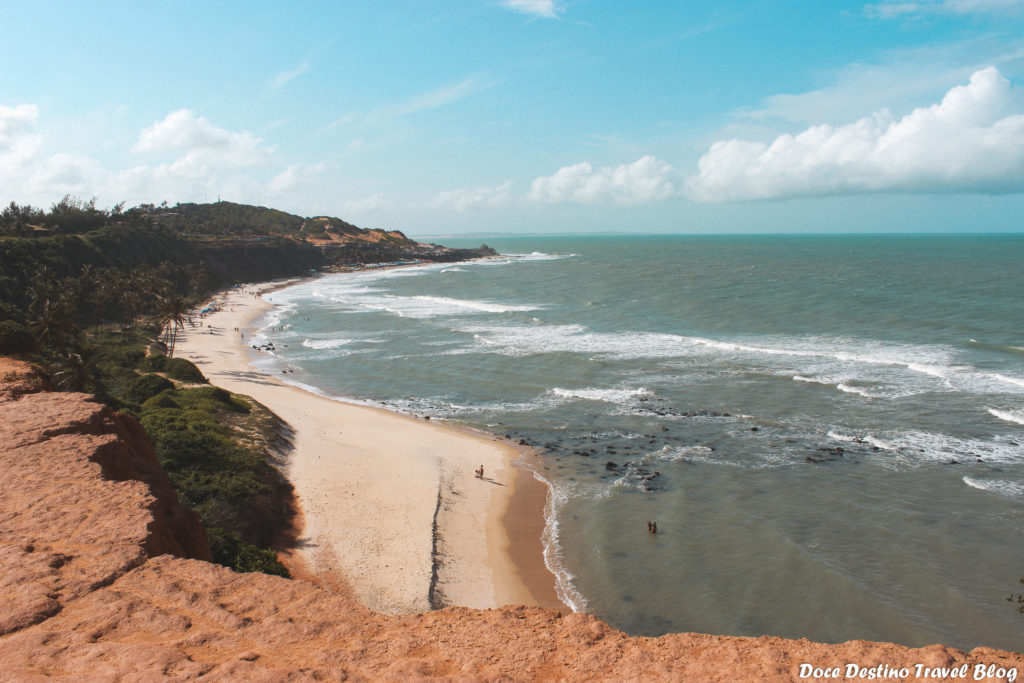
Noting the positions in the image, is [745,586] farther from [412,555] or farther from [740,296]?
[740,296]

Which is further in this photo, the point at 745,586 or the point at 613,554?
the point at 613,554

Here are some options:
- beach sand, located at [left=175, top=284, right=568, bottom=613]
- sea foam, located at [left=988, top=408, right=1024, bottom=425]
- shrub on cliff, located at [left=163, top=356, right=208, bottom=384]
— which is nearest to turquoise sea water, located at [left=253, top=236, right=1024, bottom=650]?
sea foam, located at [left=988, top=408, right=1024, bottom=425]

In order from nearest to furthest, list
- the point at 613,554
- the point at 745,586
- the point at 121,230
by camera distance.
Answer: the point at 745,586 < the point at 613,554 < the point at 121,230

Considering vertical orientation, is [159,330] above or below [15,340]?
below

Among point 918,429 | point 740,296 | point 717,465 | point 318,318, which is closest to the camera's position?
point 717,465

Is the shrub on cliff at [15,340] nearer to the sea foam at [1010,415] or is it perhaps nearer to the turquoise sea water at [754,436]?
the turquoise sea water at [754,436]

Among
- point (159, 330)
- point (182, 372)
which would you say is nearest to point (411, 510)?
point (182, 372)

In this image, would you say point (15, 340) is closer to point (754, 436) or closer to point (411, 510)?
point (411, 510)

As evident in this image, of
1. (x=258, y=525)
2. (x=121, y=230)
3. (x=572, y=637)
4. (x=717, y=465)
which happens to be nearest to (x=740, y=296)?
(x=717, y=465)

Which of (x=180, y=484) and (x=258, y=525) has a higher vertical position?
(x=180, y=484)
